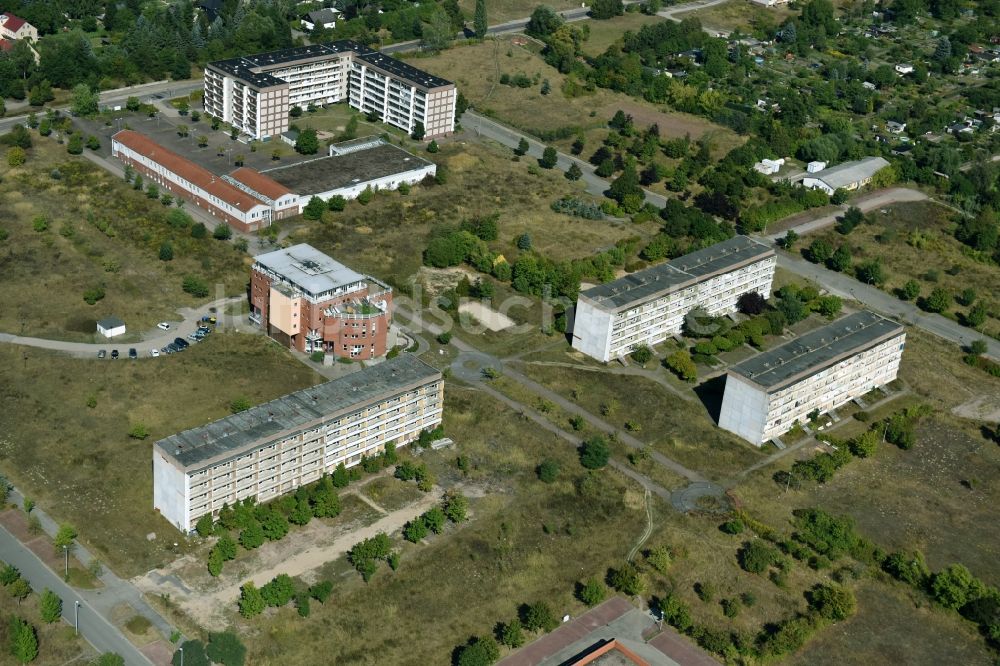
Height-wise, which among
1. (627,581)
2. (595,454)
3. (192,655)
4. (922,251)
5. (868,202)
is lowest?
(192,655)

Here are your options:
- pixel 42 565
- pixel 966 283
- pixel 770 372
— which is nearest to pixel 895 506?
pixel 770 372

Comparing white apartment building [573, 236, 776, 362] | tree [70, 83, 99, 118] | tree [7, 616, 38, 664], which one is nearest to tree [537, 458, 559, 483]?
white apartment building [573, 236, 776, 362]

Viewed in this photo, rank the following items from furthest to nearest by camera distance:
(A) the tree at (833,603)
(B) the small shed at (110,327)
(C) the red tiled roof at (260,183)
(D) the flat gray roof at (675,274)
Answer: (C) the red tiled roof at (260,183)
(D) the flat gray roof at (675,274)
(B) the small shed at (110,327)
(A) the tree at (833,603)

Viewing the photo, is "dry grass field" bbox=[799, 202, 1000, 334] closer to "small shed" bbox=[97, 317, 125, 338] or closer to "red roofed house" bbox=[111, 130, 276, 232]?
"red roofed house" bbox=[111, 130, 276, 232]

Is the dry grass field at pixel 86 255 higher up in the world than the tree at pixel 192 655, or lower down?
higher up

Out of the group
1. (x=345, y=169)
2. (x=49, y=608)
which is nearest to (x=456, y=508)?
(x=49, y=608)

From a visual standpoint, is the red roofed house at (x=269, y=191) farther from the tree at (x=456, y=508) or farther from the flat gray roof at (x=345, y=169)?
the tree at (x=456, y=508)

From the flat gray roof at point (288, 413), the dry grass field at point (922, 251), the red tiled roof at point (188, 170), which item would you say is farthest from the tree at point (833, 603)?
the red tiled roof at point (188, 170)

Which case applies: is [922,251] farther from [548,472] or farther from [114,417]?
[114,417]

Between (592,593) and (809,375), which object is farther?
(809,375)
